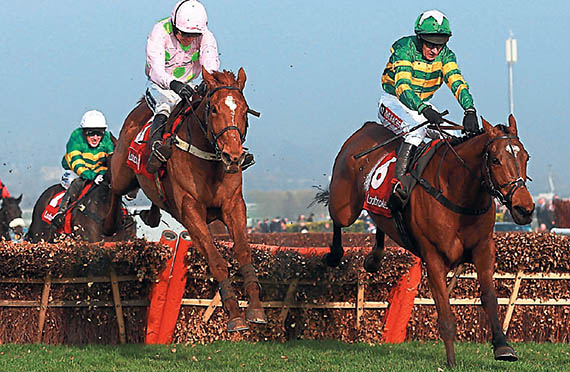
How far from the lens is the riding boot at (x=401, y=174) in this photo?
24.1ft

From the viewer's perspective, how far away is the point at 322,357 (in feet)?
24.7

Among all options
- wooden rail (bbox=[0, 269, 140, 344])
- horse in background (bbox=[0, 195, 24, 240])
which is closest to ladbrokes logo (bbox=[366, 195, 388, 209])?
wooden rail (bbox=[0, 269, 140, 344])

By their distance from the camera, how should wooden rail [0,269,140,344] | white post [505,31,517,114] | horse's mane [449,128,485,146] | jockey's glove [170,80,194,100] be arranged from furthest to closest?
1. white post [505,31,517,114]
2. wooden rail [0,269,140,344]
3. jockey's glove [170,80,194,100]
4. horse's mane [449,128,485,146]

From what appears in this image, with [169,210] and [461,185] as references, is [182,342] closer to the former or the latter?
[169,210]

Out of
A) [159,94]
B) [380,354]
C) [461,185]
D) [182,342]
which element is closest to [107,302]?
[182,342]

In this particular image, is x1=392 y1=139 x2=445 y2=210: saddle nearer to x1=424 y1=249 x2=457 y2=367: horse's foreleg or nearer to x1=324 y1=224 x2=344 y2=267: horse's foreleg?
x1=424 y1=249 x2=457 y2=367: horse's foreleg

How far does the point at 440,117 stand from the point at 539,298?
8.41ft

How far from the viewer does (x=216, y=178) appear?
7164 mm

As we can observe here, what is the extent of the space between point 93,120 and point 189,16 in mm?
3864

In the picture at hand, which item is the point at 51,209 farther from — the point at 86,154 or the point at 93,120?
the point at 93,120

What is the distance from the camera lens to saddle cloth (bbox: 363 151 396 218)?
7.70m

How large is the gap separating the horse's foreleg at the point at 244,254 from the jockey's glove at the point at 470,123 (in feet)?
6.48

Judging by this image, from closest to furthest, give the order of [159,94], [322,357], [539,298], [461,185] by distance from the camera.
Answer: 1. [461,185]
2. [322,357]
3. [159,94]
4. [539,298]

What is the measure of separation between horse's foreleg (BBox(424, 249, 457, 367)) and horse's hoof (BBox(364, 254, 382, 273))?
1324 mm
